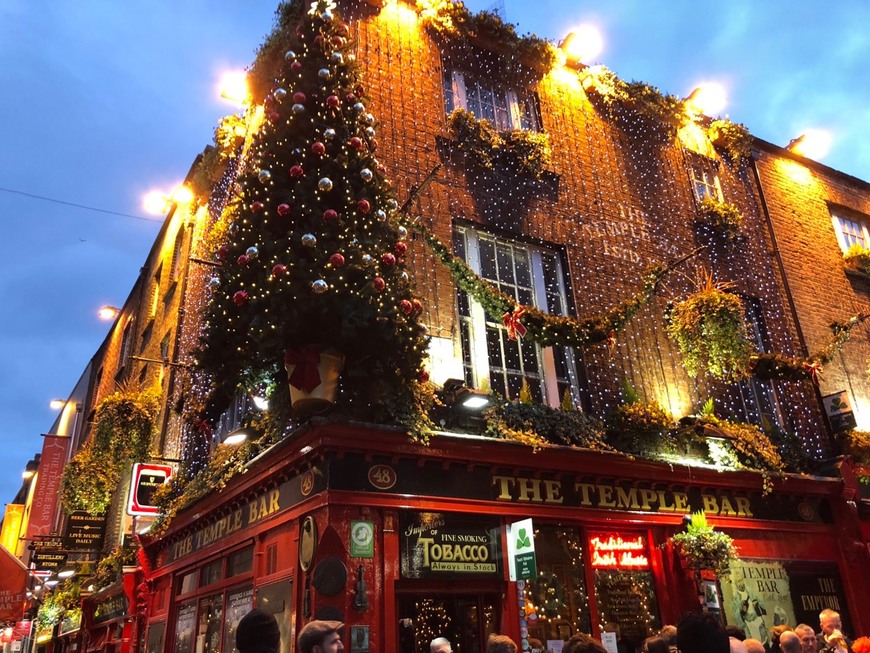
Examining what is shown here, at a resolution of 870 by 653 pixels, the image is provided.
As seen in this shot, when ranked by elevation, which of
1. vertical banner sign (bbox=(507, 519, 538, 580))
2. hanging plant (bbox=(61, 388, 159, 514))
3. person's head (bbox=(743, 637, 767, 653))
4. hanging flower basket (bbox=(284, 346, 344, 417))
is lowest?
person's head (bbox=(743, 637, 767, 653))

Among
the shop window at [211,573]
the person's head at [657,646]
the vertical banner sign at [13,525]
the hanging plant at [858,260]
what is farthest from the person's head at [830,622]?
the vertical banner sign at [13,525]

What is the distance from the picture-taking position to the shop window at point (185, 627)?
39.1 ft

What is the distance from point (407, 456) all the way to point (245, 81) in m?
8.54

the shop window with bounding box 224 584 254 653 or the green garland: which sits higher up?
the green garland

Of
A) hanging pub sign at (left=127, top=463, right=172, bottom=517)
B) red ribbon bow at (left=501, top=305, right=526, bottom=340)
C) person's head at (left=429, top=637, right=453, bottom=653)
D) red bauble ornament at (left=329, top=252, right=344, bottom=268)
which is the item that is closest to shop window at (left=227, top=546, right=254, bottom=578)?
hanging pub sign at (left=127, top=463, right=172, bottom=517)

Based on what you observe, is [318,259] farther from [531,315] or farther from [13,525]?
[13,525]

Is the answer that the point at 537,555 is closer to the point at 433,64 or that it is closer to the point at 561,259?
the point at 561,259

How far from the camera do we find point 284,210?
28.4 feet

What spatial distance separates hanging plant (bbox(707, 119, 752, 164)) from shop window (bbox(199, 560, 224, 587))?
13.7m

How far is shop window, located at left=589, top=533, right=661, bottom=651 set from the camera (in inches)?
391

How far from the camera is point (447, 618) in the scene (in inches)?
356

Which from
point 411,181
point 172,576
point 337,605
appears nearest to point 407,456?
point 337,605

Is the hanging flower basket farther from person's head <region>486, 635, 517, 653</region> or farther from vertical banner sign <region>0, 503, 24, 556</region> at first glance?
vertical banner sign <region>0, 503, 24, 556</region>

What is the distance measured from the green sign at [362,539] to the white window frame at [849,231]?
14.9 meters
